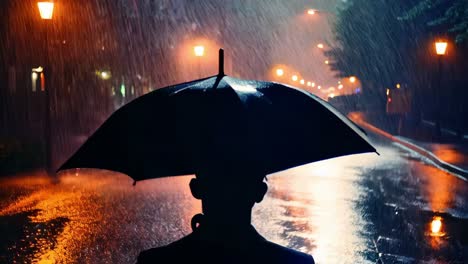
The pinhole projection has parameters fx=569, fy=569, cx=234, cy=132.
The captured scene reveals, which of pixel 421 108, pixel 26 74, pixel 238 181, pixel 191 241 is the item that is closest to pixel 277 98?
pixel 238 181

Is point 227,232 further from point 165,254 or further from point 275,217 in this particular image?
point 275,217

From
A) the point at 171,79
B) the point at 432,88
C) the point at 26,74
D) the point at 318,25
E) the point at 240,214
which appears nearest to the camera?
the point at 240,214

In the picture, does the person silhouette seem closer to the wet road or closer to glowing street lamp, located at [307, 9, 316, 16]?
the wet road

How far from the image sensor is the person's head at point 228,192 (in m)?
2.27

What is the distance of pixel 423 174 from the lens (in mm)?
16484

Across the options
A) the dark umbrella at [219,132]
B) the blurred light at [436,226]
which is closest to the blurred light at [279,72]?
the blurred light at [436,226]

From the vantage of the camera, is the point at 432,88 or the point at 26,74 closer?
the point at 26,74

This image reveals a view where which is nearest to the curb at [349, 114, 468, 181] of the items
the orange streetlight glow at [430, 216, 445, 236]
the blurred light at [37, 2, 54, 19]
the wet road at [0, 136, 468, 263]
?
the wet road at [0, 136, 468, 263]

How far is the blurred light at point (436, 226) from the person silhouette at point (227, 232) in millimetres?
7216

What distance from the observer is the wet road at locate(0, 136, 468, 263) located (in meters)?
7.48

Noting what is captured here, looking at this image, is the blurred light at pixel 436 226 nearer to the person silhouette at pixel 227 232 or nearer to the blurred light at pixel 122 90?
the person silhouette at pixel 227 232

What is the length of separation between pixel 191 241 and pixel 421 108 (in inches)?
1575

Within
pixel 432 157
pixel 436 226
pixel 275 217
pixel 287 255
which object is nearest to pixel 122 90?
pixel 432 157

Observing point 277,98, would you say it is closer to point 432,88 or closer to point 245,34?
point 432,88
